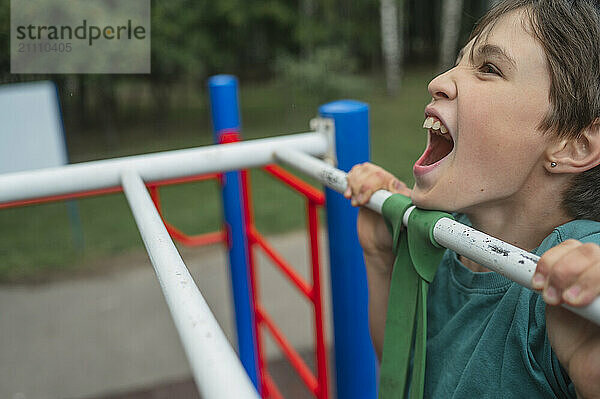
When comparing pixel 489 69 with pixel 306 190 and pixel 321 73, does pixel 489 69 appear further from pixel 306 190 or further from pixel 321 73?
pixel 321 73

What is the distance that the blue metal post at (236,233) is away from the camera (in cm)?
188

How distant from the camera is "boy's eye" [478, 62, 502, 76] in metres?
0.79

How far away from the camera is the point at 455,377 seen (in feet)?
2.86

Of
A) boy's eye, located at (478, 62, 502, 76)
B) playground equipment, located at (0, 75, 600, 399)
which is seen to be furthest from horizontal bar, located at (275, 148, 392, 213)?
boy's eye, located at (478, 62, 502, 76)

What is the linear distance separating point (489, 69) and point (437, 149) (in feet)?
0.44

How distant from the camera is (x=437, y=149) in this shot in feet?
2.90

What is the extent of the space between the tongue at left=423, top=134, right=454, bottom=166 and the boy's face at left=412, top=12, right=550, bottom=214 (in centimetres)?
6

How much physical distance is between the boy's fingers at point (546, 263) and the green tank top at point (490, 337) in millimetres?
168

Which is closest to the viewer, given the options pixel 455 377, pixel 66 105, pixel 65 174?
pixel 455 377

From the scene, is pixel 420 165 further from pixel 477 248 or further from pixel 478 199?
pixel 477 248

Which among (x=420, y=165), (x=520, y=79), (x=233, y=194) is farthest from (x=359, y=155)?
(x=233, y=194)

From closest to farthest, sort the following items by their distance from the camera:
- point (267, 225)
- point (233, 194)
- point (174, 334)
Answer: point (233, 194) → point (174, 334) → point (267, 225)

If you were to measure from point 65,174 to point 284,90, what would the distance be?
7712 millimetres

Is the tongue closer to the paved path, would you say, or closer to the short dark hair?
the short dark hair
